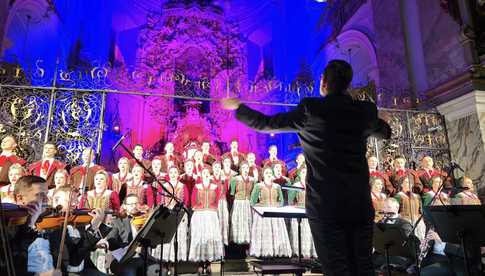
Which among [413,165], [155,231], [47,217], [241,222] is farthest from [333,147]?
[413,165]

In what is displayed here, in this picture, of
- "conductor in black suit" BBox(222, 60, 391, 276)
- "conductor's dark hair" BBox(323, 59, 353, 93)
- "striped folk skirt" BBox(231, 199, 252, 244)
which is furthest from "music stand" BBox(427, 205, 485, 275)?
"striped folk skirt" BBox(231, 199, 252, 244)

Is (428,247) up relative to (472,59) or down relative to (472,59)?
down

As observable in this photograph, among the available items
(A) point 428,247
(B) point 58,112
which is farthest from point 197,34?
(A) point 428,247

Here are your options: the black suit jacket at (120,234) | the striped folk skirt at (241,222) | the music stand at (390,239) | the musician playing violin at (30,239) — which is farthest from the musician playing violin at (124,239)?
the music stand at (390,239)

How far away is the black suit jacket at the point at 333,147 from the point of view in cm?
183

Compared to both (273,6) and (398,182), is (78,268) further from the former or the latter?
(273,6)

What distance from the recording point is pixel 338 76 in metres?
2.07

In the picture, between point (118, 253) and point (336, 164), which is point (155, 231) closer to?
point (118, 253)

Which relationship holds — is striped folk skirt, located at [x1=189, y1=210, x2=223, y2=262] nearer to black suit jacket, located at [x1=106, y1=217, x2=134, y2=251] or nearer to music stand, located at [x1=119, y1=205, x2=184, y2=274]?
black suit jacket, located at [x1=106, y1=217, x2=134, y2=251]

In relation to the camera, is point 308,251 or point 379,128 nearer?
point 379,128

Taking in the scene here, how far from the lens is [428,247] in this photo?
5.06 m

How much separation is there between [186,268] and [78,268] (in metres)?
2.27

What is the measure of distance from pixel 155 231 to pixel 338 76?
2.11 m

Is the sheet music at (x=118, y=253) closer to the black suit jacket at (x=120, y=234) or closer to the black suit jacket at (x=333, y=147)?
the black suit jacket at (x=120, y=234)
